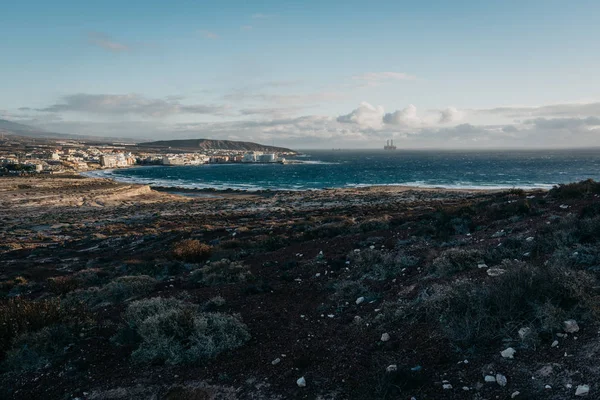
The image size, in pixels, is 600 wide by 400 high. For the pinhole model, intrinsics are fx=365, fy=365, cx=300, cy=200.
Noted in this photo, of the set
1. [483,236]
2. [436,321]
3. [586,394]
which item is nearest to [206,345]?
[436,321]

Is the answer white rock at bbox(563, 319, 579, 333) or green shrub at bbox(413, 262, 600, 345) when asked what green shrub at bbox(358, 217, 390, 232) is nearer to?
green shrub at bbox(413, 262, 600, 345)

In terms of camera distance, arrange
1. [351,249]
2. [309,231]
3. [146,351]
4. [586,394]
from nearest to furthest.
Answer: [586,394] → [146,351] → [351,249] → [309,231]

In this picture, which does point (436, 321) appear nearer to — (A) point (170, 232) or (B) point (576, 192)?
(B) point (576, 192)

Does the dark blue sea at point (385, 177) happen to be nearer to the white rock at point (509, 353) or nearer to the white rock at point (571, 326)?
the white rock at point (571, 326)

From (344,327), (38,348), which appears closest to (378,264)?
(344,327)

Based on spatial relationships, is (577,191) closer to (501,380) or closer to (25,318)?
(501,380)
